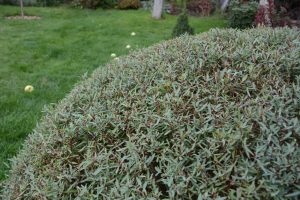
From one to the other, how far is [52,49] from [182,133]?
21.5 ft

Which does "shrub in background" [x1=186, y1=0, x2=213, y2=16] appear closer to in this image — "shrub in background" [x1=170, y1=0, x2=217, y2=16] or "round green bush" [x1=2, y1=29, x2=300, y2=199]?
"shrub in background" [x1=170, y1=0, x2=217, y2=16]

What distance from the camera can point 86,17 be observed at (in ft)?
38.4

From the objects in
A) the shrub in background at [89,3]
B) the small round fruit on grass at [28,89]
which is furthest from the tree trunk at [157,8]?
the small round fruit on grass at [28,89]

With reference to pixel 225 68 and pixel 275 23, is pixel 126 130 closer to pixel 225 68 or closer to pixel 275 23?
pixel 225 68

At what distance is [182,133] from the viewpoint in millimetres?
1548

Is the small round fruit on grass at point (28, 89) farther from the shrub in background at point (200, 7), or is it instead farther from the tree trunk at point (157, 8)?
the shrub in background at point (200, 7)

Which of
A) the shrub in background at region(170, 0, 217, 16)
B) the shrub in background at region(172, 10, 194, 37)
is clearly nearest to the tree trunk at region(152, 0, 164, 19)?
the shrub in background at region(170, 0, 217, 16)

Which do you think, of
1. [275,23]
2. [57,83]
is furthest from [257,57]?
[275,23]

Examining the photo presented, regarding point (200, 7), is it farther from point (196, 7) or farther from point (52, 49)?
point (52, 49)

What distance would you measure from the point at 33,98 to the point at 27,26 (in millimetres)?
5438

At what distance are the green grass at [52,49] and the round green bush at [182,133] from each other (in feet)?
6.26

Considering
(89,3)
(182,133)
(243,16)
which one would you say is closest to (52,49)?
(243,16)

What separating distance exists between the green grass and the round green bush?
75.1 inches

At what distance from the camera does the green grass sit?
467cm
